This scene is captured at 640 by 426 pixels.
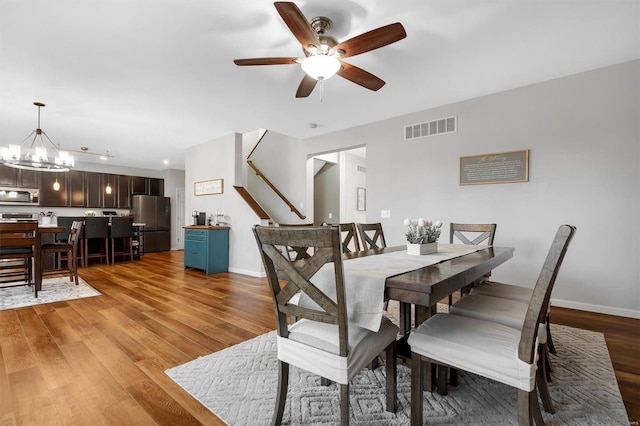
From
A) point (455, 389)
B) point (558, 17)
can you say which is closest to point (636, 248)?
point (558, 17)

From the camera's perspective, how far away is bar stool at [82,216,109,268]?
5.82 metres

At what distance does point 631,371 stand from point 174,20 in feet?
13.2

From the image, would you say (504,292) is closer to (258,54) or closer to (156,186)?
(258,54)

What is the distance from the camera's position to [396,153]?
4.37m

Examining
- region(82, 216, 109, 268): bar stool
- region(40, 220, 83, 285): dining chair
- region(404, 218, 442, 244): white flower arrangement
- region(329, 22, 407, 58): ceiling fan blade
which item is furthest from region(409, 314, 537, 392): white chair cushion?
region(82, 216, 109, 268): bar stool

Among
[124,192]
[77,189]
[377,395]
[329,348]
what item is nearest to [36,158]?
[77,189]

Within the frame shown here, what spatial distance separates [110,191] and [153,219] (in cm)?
145

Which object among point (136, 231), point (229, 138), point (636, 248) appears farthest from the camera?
point (136, 231)

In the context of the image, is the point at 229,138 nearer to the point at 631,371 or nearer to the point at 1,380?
the point at 1,380

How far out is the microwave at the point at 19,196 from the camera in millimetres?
6730

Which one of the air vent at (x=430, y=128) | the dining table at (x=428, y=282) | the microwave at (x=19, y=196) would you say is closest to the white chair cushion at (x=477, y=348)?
the dining table at (x=428, y=282)

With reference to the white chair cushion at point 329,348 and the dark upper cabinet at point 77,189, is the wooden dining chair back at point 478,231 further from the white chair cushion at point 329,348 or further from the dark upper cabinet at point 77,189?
the dark upper cabinet at point 77,189

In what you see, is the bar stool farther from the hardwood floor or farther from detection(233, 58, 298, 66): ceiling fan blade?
detection(233, 58, 298, 66): ceiling fan blade

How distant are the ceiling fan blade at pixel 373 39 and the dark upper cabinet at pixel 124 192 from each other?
8622 mm
